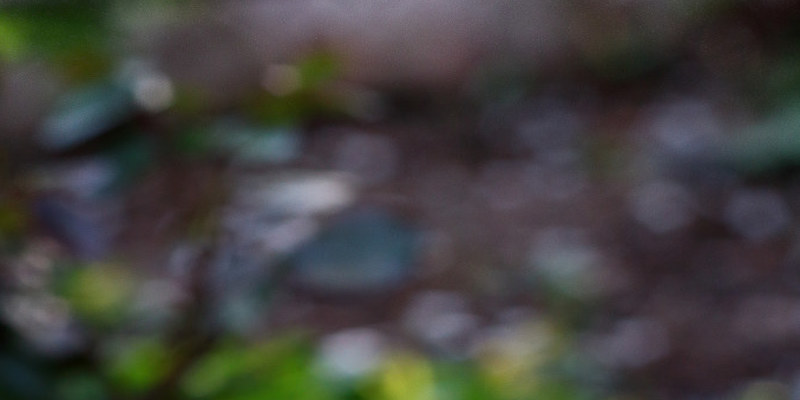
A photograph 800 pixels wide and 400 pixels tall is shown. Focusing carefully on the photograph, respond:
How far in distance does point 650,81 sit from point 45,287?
2.52 m

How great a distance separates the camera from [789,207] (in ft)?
7.82

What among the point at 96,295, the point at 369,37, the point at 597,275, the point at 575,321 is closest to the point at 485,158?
the point at 369,37

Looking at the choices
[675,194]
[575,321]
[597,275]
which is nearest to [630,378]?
[575,321]

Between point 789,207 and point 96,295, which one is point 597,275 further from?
point 96,295

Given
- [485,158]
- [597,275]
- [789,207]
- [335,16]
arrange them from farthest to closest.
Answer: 1. [335,16]
2. [485,158]
3. [789,207]
4. [597,275]

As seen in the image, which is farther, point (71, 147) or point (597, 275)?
point (597, 275)

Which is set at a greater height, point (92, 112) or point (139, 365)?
point (92, 112)

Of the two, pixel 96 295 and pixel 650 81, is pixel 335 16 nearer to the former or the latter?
pixel 650 81

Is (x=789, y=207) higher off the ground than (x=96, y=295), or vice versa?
(x=789, y=207)

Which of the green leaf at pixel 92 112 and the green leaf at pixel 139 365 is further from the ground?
the green leaf at pixel 92 112

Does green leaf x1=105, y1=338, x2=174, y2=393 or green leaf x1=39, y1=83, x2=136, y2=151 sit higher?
green leaf x1=39, y1=83, x2=136, y2=151

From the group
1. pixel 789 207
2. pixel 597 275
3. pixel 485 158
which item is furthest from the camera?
pixel 485 158

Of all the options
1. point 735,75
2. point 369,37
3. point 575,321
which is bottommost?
point 575,321

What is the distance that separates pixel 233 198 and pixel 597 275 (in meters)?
1.52
